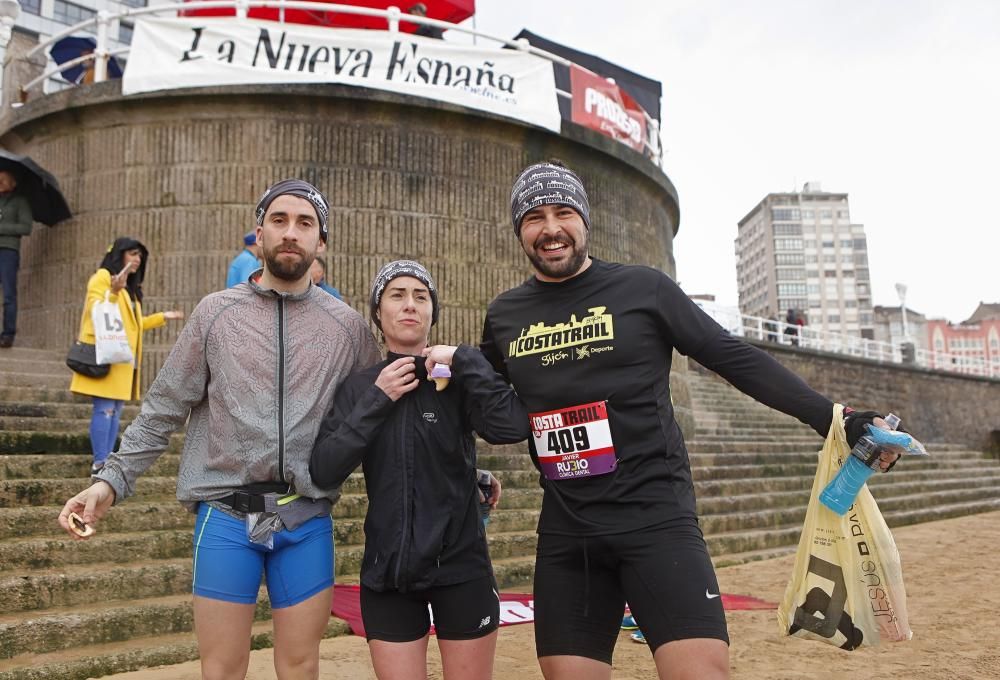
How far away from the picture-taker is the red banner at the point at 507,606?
4500 millimetres

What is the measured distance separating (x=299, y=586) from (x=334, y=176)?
726cm

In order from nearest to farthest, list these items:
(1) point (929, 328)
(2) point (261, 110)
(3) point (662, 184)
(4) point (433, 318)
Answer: (4) point (433, 318)
(2) point (261, 110)
(3) point (662, 184)
(1) point (929, 328)

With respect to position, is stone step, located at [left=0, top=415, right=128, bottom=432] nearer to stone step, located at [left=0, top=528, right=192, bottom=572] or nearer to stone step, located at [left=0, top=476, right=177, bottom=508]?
stone step, located at [left=0, top=476, right=177, bottom=508]

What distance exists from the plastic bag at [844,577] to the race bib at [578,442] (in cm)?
68

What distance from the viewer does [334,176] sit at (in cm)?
889

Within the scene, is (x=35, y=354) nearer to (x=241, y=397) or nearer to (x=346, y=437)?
(x=241, y=397)

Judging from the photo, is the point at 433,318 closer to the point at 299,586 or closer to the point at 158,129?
the point at 299,586

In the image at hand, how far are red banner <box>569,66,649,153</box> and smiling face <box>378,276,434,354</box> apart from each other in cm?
850

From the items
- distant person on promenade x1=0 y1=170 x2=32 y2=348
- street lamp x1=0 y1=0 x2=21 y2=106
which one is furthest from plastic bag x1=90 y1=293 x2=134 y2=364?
street lamp x1=0 y1=0 x2=21 y2=106

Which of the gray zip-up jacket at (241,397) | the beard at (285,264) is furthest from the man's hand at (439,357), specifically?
the beard at (285,264)

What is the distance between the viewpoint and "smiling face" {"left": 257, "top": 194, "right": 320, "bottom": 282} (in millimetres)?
2354

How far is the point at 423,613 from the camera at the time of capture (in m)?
2.31

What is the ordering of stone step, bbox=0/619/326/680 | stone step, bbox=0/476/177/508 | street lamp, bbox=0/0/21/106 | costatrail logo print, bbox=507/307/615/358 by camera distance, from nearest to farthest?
costatrail logo print, bbox=507/307/615/358 < stone step, bbox=0/619/326/680 < stone step, bbox=0/476/177/508 < street lamp, bbox=0/0/21/106

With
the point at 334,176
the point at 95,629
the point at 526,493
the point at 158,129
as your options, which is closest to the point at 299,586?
the point at 95,629
